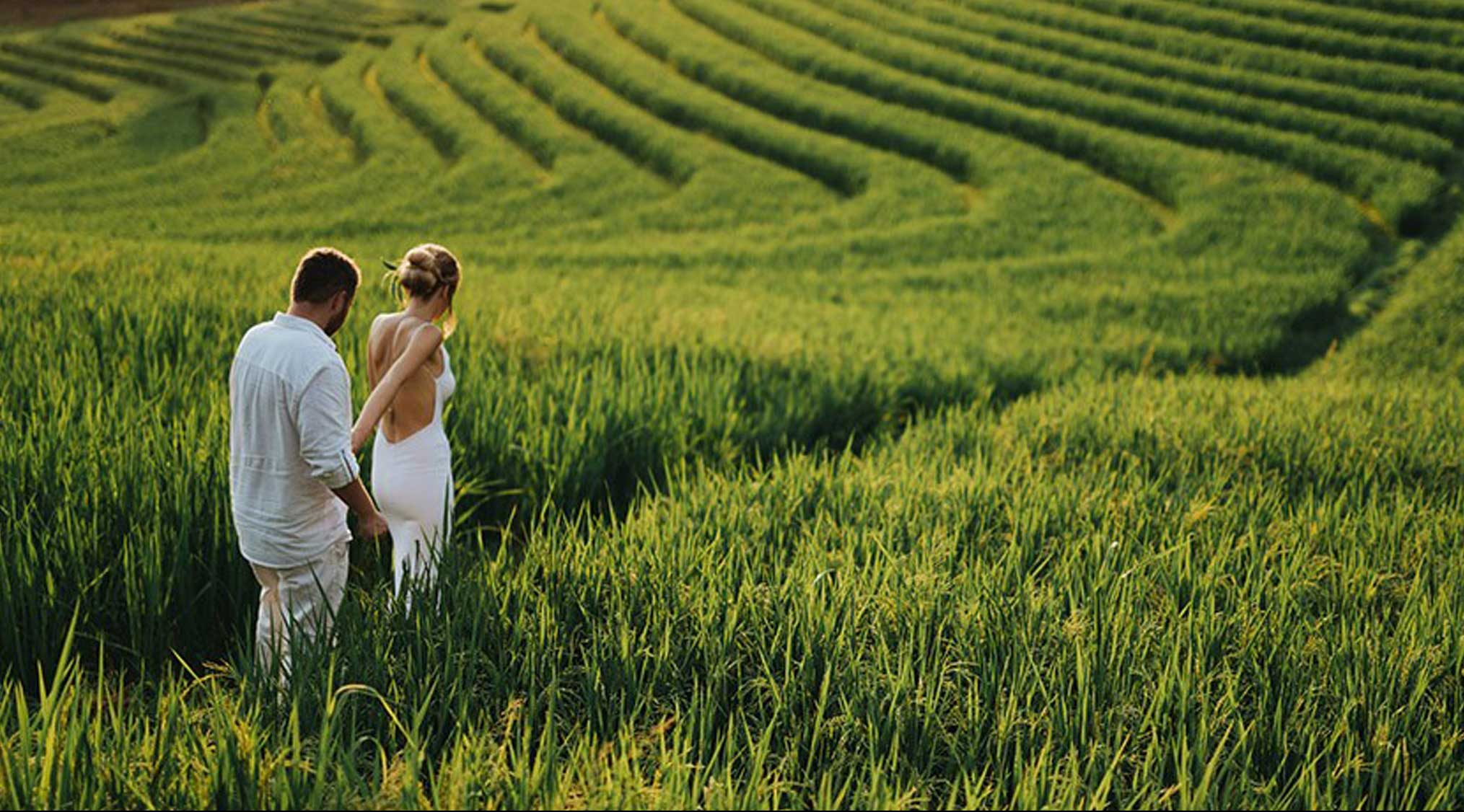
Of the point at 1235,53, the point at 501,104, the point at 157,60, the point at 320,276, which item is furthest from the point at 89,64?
the point at 320,276

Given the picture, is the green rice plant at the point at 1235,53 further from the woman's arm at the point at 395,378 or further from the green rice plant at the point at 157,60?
the green rice plant at the point at 157,60

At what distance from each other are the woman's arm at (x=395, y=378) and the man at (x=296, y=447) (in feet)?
0.90

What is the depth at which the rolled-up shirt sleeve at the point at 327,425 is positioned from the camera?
3.07 m

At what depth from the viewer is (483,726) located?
2295 millimetres

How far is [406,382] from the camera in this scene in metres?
3.66

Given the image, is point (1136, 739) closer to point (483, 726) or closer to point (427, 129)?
point (483, 726)

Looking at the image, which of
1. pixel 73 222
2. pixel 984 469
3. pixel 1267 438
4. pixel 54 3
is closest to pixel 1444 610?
pixel 984 469

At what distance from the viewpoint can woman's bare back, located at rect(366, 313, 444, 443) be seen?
3666 millimetres

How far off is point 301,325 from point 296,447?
41 centimetres

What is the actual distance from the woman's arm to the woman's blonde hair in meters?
0.10

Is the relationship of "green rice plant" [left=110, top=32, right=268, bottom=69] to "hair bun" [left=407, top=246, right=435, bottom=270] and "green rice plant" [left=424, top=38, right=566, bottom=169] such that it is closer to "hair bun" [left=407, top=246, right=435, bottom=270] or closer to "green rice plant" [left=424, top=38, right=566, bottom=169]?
"green rice plant" [left=424, top=38, right=566, bottom=169]

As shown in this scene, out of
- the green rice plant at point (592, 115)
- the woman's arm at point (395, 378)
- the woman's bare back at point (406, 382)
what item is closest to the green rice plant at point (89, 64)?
the green rice plant at point (592, 115)

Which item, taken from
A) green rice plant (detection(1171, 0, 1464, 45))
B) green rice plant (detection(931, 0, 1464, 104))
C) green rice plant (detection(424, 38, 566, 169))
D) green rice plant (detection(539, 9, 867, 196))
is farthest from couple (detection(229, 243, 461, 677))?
green rice plant (detection(1171, 0, 1464, 45))

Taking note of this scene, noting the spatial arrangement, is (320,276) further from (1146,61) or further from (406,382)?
(1146,61)
